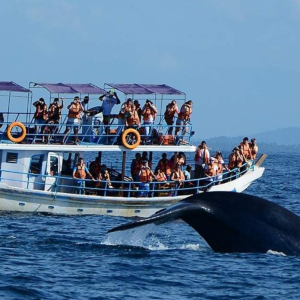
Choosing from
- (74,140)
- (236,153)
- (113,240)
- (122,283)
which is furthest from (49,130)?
(122,283)

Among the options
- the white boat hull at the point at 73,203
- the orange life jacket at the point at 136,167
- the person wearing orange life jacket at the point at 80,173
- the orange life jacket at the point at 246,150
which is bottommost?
the white boat hull at the point at 73,203

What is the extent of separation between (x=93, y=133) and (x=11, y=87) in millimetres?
3659

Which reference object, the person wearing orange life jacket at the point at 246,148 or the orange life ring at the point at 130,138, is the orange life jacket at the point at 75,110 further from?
the person wearing orange life jacket at the point at 246,148

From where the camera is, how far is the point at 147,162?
36.9 meters

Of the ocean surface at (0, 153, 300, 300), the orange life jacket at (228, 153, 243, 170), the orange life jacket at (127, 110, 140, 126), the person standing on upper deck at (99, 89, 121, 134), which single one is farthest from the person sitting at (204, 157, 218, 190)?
the ocean surface at (0, 153, 300, 300)

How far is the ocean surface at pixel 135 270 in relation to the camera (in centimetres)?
1981

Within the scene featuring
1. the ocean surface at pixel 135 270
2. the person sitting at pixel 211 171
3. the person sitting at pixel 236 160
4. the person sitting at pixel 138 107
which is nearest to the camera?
the ocean surface at pixel 135 270

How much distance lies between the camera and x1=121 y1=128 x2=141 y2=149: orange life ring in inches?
1431

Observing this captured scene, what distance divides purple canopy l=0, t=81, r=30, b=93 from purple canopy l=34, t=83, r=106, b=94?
22.0 inches

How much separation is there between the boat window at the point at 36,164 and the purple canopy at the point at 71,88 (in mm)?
2714

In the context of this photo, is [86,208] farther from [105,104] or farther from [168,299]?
[168,299]

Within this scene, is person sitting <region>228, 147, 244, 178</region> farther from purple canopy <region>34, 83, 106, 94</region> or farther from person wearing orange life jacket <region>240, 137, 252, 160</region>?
purple canopy <region>34, 83, 106, 94</region>

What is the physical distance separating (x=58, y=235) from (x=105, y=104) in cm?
985

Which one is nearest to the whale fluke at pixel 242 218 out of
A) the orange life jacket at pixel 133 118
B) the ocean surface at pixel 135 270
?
the ocean surface at pixel 135 270
